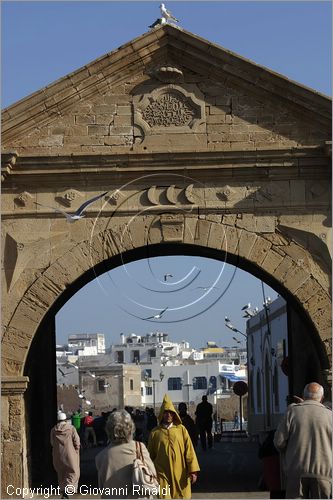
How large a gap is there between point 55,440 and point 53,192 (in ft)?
11.3

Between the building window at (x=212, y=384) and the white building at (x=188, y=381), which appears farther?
the white building at (x=188, y=381)

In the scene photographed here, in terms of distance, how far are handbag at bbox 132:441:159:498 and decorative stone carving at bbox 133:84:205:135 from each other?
27.3 feet

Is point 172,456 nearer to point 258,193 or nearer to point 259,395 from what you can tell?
point 258,193

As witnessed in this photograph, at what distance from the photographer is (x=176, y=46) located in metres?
17.7

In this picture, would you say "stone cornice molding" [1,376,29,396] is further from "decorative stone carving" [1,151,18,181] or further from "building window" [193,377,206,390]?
"building window" [193,377,206,390]

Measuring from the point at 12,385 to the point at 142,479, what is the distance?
754 cm

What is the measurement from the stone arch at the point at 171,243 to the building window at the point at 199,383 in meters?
75.0

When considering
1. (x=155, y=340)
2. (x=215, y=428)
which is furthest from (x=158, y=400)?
(x=215, y=428)

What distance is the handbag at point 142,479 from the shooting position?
32.6ft

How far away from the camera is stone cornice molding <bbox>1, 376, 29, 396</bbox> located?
17234mm

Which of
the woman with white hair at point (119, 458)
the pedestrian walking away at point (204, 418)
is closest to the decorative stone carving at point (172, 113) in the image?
the woman with white hair at point (119, 458)

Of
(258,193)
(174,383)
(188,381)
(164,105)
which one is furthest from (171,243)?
(174,383)

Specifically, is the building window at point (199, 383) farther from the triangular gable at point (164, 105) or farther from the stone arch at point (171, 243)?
the triangular gable at point (164, 105)

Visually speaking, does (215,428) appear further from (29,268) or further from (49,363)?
(29,268)
